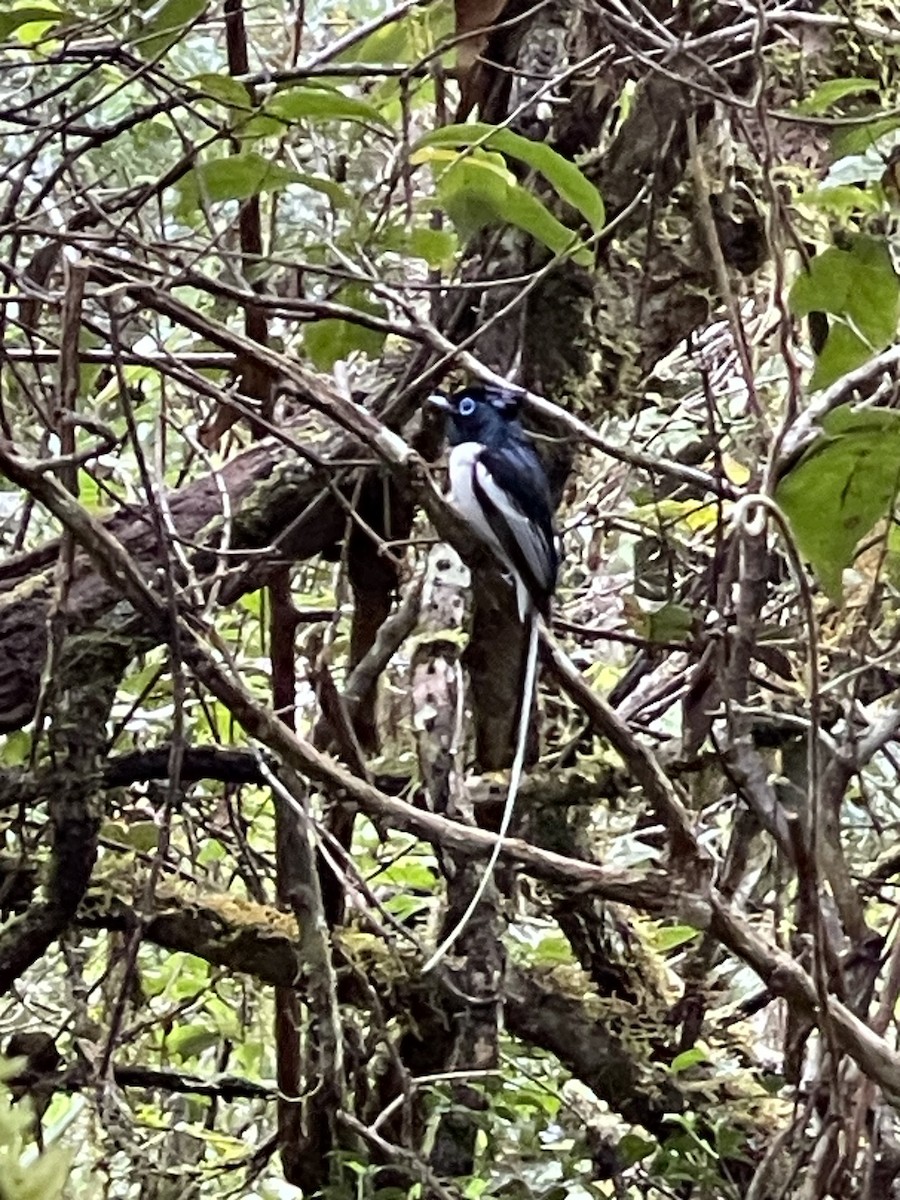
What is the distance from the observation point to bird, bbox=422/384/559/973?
1.55m

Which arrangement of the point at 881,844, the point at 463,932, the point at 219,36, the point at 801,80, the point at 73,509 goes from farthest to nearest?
the point at 219,36, the point at 881,844, the point at 801,80, the point at 463,932, the point at 73,509

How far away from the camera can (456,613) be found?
160cm

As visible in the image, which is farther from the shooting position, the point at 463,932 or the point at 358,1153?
the point at 463,932

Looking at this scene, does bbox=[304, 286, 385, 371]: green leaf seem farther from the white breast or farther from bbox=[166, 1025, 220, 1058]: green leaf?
bbox=[166, 1025, 220, 1058]: green leaf

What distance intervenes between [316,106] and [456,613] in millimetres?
586

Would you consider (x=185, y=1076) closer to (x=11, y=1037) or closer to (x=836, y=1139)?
(x=11, y=1037)

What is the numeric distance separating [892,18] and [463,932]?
3.98 ft

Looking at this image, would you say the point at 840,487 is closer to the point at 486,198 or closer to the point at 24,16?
the point at 486,198

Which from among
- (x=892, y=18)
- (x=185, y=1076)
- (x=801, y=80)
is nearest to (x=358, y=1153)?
(x=185, y=1076)

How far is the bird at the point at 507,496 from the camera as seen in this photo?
1550 millimetres

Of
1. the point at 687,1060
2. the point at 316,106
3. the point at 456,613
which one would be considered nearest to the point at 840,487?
the point at 316,106

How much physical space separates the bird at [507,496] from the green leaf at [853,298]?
13.4 inches

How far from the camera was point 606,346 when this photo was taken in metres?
1.75

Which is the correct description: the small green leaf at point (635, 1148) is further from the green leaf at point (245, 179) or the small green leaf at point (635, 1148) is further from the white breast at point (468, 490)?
the green leaf at point (245, 179)
